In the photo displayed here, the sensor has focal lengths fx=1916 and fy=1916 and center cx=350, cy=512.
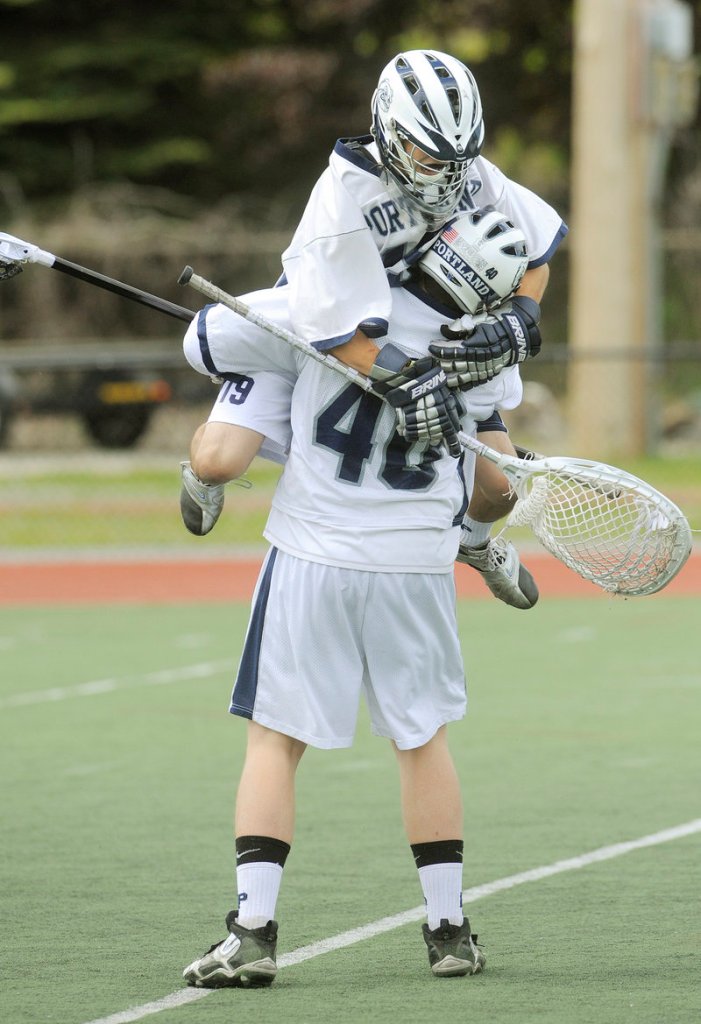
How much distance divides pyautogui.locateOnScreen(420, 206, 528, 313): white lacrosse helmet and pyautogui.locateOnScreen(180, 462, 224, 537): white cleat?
70cm

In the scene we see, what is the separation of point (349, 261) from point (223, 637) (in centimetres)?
652

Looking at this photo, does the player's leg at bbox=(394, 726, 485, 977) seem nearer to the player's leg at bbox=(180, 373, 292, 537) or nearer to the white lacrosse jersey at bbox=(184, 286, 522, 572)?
the white lacrosse jersey at bbox=(184, 286, 522, 572)

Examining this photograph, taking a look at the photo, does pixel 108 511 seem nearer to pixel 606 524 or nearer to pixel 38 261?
pixel 38 261

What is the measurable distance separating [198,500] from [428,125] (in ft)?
3.28

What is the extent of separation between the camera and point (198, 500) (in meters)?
4.40

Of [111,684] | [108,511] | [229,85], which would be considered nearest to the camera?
[111,684]

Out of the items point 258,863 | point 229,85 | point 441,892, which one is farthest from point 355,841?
point 229,85

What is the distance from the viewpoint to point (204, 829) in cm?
605

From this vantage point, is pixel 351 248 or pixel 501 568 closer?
pixel 351 248

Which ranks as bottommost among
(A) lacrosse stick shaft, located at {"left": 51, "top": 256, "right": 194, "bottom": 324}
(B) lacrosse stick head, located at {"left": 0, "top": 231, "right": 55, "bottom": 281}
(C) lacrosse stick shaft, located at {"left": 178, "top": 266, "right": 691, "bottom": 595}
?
(C) lacrosse stick shaft, located at {"left": 178, "top": 266, "right": 691, "bottom": 595}

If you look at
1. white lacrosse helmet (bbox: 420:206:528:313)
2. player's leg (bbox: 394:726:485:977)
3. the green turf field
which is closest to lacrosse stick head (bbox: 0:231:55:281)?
white lacrosse helmet (bbox: 420:206:528:313)

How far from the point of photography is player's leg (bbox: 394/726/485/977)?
4328 mm

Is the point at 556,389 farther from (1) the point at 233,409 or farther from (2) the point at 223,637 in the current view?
(1) the point at 233,409

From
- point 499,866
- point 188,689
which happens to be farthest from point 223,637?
point 499,866
